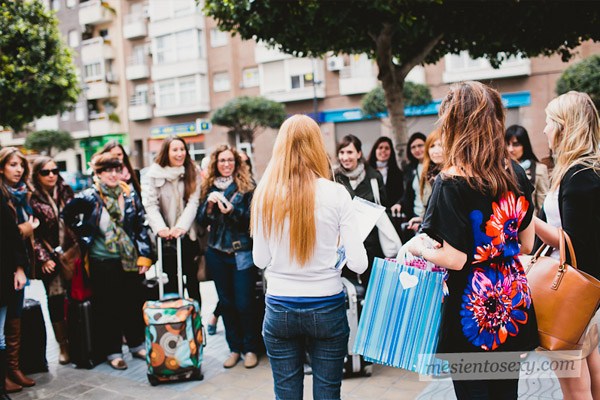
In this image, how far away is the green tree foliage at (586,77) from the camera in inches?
646

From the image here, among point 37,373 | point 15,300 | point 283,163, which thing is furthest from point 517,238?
point 37,373

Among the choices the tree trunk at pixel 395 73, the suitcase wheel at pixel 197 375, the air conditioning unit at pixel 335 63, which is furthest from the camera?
the air conditioning unit at pixel 335 63

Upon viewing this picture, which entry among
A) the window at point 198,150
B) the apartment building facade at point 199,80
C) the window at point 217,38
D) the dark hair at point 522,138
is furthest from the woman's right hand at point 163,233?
the window at point 198,150

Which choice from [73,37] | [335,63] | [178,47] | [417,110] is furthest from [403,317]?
[73,37]

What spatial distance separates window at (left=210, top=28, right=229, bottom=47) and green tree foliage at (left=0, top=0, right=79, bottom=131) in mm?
16336

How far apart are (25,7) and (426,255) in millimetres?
15384

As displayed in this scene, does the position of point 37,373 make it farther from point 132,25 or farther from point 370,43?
point 132,25

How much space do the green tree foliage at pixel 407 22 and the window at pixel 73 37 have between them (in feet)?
111

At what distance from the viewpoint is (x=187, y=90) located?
105 ft

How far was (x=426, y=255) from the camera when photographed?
7.44 ft

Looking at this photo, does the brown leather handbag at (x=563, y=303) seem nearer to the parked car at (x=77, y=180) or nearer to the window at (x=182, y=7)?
the parked car at (x=77, y=180)

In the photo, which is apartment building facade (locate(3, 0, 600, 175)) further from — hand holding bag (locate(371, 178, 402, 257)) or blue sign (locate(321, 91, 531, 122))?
hand holding bag (locate(371, 178, 402, 257))

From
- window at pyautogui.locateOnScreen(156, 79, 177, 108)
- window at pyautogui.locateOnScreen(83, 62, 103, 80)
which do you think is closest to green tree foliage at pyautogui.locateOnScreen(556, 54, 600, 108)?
window at pyautogui.locateOnScreen(156, 79, 177, 108)

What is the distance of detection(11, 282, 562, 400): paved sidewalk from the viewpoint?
3.89m
